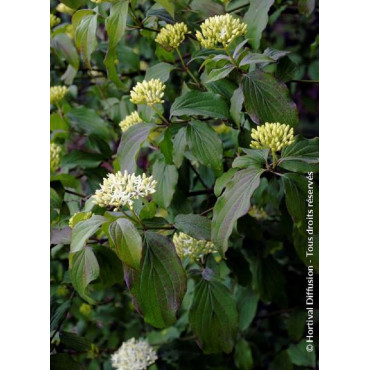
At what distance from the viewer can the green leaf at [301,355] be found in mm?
1376

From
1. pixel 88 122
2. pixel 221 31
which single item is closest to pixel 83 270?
pixel 221 31

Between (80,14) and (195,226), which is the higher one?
(80,14)

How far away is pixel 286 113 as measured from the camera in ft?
2.94

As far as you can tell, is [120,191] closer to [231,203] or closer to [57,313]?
[231,203]

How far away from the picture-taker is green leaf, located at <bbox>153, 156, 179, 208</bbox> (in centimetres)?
102

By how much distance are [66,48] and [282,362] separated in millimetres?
931

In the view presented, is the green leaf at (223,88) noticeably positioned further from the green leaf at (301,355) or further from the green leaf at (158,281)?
the green leaf at (301,355)

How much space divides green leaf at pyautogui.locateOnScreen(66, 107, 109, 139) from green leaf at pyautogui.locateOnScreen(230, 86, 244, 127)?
0.50 m

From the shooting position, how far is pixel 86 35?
1032 mm

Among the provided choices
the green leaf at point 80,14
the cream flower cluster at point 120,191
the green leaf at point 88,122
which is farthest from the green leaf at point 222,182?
the green leaf at point 88,122

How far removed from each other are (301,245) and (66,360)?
0.51 meters
